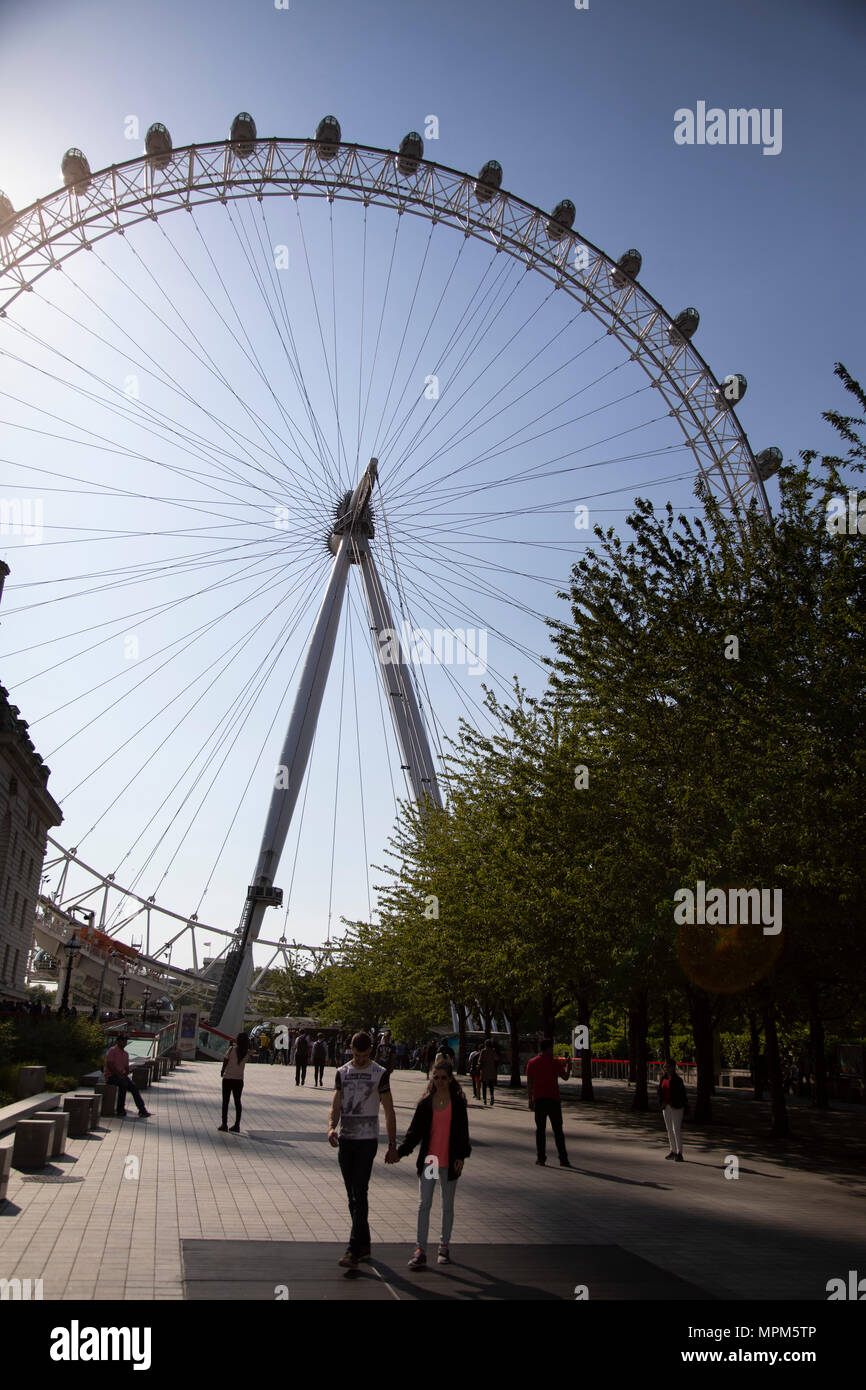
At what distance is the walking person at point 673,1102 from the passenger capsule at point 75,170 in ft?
105

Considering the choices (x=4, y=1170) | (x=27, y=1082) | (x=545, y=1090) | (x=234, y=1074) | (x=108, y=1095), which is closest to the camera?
(x=4, y=1170)

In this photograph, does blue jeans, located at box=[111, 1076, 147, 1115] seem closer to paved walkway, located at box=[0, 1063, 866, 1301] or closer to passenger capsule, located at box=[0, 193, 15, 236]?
paved walkway, located at box=[0, 1063, 866, 1301]

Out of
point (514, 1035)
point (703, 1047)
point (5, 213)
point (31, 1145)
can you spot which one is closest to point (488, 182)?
point (5, 213)

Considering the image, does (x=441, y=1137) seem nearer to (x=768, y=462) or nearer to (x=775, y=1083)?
(x=775, y=1083)

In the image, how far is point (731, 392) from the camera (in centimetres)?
3825

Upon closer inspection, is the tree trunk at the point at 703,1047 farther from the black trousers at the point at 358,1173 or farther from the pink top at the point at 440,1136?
the black trousers at the point at 358,1173

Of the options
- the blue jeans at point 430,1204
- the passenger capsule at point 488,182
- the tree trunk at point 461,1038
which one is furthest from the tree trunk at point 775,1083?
the passenger capsule at point 488,182

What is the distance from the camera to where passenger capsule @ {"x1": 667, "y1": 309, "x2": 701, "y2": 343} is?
131 ft

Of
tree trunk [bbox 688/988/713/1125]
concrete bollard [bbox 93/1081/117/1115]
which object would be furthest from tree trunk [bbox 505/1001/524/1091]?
concrete bollard [bbox 93/1081/117/1115]

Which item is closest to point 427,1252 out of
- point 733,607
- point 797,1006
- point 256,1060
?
point 733,607

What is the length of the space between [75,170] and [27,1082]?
29157 millimetres

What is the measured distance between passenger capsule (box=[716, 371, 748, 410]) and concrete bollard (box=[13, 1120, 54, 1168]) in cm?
3247
